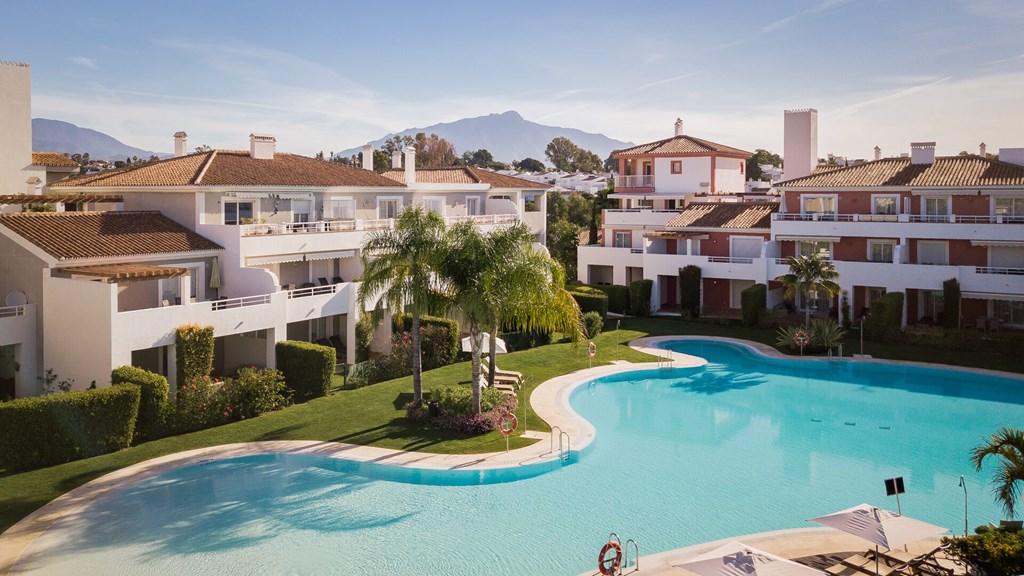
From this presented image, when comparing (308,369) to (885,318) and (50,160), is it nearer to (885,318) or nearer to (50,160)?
(885,318)

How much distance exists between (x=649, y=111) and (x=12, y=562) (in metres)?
55.5

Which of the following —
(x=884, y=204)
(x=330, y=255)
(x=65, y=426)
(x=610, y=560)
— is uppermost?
(x=884, y=204)

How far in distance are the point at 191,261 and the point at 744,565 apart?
26785 millimetres

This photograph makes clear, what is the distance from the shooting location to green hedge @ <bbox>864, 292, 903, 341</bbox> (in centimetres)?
4306

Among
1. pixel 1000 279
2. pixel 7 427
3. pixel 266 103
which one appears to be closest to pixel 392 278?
pixel 7 427

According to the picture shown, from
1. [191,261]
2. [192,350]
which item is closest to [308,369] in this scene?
[192,350]

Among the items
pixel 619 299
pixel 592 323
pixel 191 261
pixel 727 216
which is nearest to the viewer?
pixel 191 261

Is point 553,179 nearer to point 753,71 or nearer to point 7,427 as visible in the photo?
point 753,71

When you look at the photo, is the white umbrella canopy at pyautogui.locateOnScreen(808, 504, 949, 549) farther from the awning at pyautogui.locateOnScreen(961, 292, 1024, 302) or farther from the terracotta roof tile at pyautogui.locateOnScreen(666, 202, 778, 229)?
the terracotta roof tile at pyautogui.locateOnScreen(666, 202, 778, 229)

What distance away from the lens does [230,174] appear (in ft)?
124

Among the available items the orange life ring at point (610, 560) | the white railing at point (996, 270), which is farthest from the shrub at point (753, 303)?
the orange life ring at point (610, 560)

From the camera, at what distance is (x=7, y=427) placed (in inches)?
910

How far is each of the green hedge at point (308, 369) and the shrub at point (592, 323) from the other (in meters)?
17.3

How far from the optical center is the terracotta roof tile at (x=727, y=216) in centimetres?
5234
